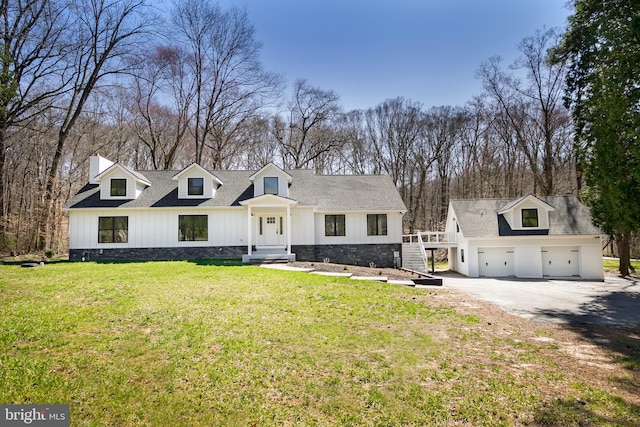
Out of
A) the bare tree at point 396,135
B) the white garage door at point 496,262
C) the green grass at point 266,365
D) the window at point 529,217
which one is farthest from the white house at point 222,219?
the bare tree at point 396,135

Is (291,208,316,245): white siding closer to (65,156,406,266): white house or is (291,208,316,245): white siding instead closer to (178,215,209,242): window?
(65,156,406,266): white house

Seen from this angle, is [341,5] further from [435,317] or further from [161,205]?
[161,205]

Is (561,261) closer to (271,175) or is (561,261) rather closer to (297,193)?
(297,193)

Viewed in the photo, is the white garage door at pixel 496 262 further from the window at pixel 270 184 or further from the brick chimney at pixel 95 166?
the brick chimney at pixel 95 166

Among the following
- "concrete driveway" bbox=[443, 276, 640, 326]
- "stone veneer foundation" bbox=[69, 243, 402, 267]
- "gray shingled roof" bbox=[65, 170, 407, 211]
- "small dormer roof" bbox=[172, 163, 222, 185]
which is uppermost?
"small dormer roof" bbox=[172, 163, 222, 185]

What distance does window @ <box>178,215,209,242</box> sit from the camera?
18422mm

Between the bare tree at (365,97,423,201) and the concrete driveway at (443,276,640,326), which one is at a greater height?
the bare tree at (365,97,423,201)

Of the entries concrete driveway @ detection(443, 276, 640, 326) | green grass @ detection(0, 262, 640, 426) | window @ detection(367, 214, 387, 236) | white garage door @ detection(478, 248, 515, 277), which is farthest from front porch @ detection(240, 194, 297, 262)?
white garage door @ detection(478, 248, 515, 277)

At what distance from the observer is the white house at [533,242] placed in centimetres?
1991

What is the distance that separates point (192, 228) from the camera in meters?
18.5

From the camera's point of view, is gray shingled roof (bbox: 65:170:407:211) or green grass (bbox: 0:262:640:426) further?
gray shingled roof (bbox: 65:170:407:211)

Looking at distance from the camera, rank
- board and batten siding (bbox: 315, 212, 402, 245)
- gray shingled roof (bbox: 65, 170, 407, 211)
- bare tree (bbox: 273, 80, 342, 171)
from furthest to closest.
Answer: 1. bare tree (bbox: 273, 80, 342, 171)
2. board and batten siding (bbox: 315, 212, 402, 245)
3. gray shingled roof (bbox: 65, 170, 407, 211)

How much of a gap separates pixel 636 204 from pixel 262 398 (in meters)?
13.5

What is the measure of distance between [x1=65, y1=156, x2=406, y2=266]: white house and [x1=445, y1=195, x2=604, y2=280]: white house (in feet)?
17.8
